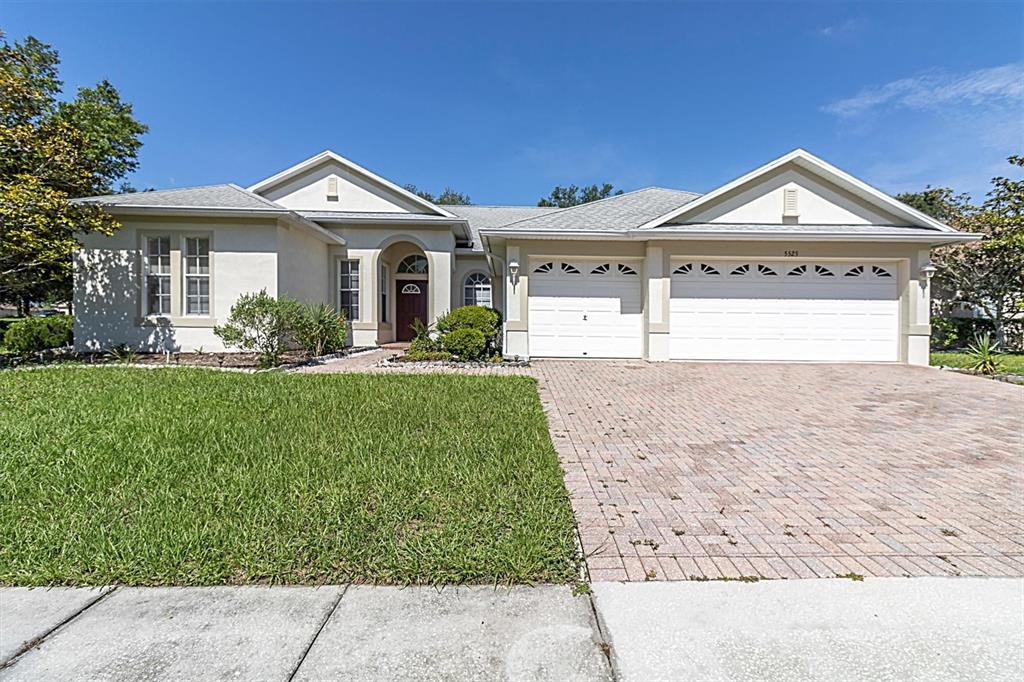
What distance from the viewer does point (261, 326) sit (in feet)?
36.0

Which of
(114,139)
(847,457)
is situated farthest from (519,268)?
(114,139)

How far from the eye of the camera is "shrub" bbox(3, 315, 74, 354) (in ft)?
39.7

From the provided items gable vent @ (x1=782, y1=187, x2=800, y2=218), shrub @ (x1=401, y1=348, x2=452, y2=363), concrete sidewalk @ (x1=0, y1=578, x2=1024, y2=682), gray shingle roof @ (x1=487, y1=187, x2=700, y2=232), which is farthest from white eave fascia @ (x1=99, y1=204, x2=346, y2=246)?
gable vent @ (x1=782, y1=187, x2=800, y2=218)

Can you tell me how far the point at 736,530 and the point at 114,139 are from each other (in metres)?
25.6

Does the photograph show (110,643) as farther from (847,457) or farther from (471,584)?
(847,457)

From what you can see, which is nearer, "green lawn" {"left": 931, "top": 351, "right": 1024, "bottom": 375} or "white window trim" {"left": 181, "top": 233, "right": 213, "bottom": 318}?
"green lawn" {"left": 931, "top": 351, "right": 1024, "bottom": 375}

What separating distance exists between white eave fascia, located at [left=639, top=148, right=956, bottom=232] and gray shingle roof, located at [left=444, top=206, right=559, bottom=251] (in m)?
8.03

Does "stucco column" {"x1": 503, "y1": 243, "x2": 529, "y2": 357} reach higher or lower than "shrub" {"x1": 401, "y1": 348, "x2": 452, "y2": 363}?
higher

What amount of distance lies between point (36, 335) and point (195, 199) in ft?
17.8

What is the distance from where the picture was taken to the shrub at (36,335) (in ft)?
39.7

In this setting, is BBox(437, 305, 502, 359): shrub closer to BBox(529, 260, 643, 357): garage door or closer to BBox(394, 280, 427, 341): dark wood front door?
BBox(529, 260, 643, 357): garage door

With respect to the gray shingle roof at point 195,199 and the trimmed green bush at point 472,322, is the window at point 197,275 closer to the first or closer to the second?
the gray shingle roof at point 195,199

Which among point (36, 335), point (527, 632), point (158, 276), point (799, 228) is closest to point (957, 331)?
point (799, 228)

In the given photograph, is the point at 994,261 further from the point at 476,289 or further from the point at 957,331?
the point at 476,289
